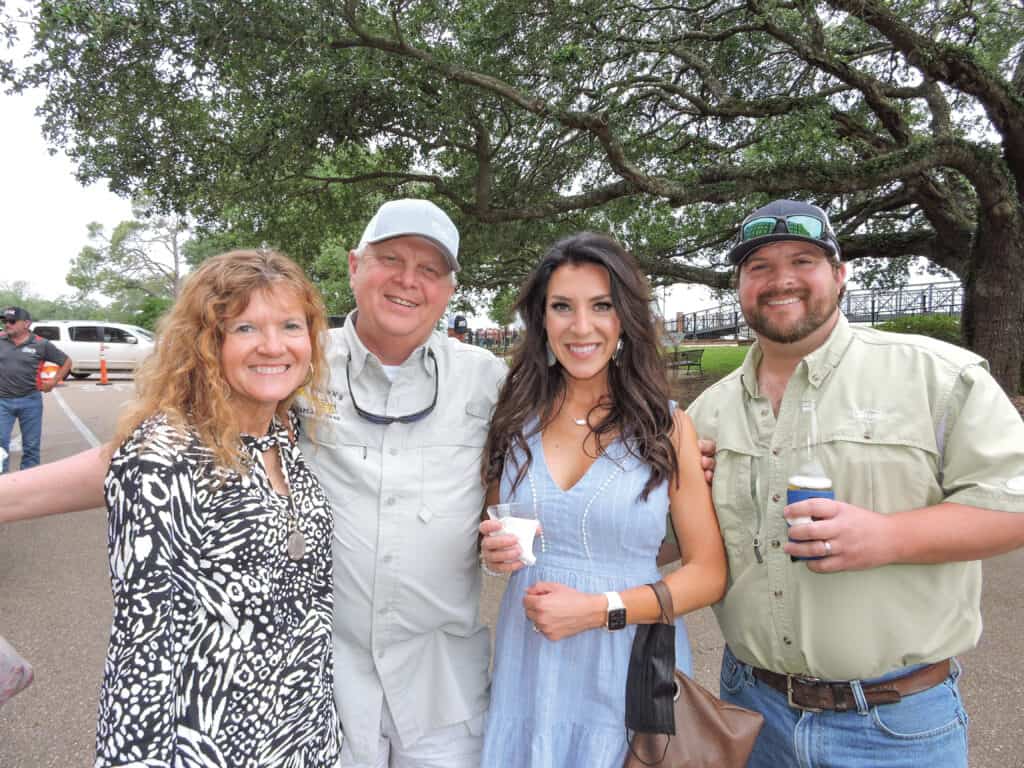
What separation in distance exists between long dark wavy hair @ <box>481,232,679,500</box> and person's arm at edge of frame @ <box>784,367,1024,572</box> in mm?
516

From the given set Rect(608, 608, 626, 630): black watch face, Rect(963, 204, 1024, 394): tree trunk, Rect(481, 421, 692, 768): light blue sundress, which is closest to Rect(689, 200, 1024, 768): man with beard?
Rect(481, 421, 692, 768): light blue sundress

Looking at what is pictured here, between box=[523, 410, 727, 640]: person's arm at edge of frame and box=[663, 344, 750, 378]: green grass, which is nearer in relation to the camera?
box=[523, 410, 727, 640]: person's arm at edge of frame

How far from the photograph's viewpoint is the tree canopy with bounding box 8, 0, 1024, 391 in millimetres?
7996

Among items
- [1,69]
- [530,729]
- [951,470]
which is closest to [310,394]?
[530,729]

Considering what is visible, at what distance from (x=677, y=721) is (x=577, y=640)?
1.17 feet

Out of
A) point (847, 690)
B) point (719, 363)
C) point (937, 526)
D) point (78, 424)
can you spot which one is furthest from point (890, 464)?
point (719, 363)

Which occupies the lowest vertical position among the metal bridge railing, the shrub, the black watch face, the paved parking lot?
the paved parking lot

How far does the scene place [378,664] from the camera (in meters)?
2.01

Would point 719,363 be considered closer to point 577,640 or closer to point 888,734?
point 888,734

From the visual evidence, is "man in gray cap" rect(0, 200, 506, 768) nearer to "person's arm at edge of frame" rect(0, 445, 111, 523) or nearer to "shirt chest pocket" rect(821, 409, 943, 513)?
"person's arm at edge of frame" rect(0, 445, 111, 523)

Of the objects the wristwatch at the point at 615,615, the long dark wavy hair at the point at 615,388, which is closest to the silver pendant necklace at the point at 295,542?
the long dark wavy hair at the point at 615,388

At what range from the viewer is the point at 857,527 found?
1.73m

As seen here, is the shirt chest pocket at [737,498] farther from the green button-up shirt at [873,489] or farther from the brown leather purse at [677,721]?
the brown leather purse at [677,721]

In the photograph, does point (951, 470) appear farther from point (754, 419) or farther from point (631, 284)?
point (631, 284)
